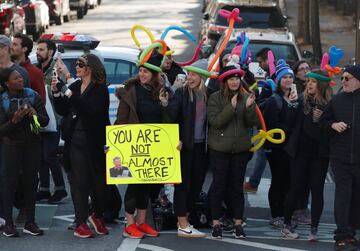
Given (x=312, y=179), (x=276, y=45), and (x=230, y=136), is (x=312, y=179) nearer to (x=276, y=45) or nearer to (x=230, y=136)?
(x=230, y=136)

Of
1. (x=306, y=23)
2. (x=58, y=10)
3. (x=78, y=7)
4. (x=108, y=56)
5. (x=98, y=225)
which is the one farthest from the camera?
(x=78, y=7)

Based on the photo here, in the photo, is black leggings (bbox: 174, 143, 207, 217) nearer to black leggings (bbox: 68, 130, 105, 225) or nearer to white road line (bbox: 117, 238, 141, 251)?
white road line (bbox: 117, 238, 141, 251)

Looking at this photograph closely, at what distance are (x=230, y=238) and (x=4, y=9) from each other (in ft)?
61.9

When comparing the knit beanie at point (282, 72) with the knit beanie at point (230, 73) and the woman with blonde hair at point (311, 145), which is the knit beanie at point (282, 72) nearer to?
the woman with blonde hair at point (311, 145)

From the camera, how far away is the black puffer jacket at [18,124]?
942cm

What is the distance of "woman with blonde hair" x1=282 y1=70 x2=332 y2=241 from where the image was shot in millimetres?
9578

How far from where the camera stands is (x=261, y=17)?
75.8 ft

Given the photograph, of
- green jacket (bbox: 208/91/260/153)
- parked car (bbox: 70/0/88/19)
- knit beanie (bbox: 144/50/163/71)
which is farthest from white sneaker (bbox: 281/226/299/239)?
parked car (bbox: 70/0/88/19)

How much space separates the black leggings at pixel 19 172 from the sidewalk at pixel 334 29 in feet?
60.2

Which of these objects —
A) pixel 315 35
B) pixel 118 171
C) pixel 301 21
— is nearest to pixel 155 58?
pixel 118 171

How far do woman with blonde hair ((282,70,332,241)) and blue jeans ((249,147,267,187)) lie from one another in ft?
7.37

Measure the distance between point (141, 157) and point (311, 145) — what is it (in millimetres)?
1580

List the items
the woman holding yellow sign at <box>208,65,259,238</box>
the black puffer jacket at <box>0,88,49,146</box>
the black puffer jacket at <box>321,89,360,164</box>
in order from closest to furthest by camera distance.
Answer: the black puffer jacket at <box>321,89,360,164</box>
the black puffer jacket at <box>0,88,49,146</box>
the woman holding yellow sign at <box>208,65,259,238</box>

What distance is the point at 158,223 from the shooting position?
10.1m
